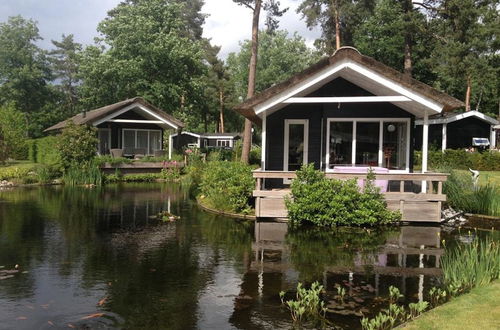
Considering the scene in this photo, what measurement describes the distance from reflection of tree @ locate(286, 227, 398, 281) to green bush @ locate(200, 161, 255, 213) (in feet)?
9.21

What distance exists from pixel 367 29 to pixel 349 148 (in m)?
30.6

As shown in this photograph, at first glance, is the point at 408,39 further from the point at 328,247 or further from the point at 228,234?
the point at 328,247

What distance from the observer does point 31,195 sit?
18453 mm

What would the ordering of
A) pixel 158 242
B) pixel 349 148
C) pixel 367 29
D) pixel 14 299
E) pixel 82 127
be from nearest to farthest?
pixel 14 299 → pixel 158 242 → pixel 349 148 → pixel 82 127 → pixel 367 29

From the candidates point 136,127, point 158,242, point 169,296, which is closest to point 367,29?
point 136,127

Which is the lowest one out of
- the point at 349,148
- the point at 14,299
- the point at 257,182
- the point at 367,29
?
the point at 14,299

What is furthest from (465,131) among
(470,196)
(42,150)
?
(42,150)

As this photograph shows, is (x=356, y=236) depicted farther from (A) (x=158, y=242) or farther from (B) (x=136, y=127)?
(B) (x=136, y=127)

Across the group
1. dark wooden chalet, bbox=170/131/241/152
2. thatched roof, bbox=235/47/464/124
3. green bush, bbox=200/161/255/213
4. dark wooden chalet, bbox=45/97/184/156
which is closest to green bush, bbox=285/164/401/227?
green bush, bbox=200/161/255/213

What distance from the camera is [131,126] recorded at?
3238 cm

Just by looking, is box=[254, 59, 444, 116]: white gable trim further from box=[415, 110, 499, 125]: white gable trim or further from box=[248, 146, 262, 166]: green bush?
box=[415, 110, 499, 125]: white gable trim

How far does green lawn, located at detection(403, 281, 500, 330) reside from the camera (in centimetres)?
496

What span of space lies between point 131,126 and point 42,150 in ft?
25.6

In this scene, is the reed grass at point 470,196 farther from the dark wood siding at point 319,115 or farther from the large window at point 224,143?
the large window at point 224,143
